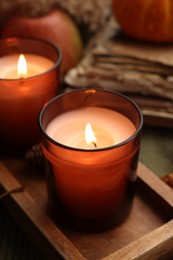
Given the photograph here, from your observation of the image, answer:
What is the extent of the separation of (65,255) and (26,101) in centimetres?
24

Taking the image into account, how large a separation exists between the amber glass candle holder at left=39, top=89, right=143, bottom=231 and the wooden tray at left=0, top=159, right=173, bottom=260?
20mm

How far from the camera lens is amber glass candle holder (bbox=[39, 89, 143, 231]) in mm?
565

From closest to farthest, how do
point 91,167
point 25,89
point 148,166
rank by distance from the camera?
point 91,167
point 25,89
point 148,166

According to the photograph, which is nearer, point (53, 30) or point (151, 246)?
point (151, 246)

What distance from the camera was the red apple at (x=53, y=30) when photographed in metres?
1.00

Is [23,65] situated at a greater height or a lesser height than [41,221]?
greater

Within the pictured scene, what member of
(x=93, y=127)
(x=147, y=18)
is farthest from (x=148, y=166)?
(x=147, y=18)

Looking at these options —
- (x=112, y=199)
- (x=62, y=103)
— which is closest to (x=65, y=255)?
(x=112, y=199)

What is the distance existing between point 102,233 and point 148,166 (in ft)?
0.65

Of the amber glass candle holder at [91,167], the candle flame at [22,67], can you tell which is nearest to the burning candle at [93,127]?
the amber glass candle holder at [91,167]

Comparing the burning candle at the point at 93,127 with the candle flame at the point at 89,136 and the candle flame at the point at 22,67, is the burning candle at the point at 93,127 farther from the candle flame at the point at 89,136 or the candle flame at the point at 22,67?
the candle flame at the point at 22,67

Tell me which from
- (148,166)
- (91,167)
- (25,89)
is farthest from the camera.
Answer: (148,166)

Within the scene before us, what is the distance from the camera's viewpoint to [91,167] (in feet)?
1.86

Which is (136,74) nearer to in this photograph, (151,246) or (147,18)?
(147,18)
